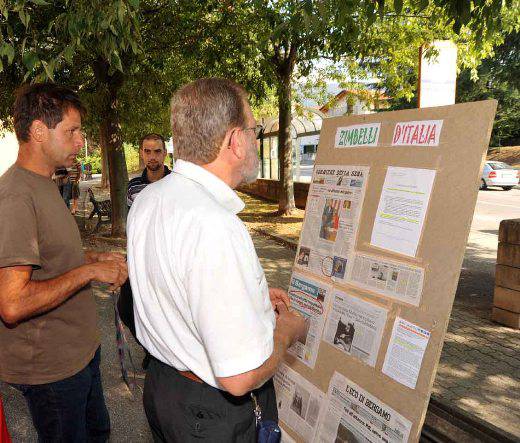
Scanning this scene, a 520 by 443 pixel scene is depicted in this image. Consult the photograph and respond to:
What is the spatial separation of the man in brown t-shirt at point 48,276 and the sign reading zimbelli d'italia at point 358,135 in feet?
4.11

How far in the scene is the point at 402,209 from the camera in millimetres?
1979

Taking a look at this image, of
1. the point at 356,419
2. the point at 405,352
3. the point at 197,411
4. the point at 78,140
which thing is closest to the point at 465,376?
the point at 356,419

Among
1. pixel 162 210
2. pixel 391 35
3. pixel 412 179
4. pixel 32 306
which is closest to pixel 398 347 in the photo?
pixel 412 179

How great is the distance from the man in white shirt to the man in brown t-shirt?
42 centimetres

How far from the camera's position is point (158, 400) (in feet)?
5.22

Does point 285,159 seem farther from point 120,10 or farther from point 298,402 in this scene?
point 298,402

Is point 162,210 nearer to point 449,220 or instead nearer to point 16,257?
point 16,257

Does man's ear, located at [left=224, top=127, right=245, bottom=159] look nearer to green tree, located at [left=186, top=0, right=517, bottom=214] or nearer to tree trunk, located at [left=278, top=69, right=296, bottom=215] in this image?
green tree, located at [left=186, top=0, right=517, bottom=214]

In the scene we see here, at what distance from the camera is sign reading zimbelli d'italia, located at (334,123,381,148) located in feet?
7.25

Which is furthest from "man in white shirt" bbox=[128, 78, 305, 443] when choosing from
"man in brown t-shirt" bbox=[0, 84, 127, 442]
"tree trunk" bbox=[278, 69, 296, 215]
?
"tree trunk" bbox=[278, 69, 296, 215]

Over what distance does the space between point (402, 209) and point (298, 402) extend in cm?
116

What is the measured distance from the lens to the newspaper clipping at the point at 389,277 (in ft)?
6.13

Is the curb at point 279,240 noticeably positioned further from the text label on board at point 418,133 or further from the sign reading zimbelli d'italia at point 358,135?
the text label on board at point 418,133

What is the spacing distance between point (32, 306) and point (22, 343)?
10.9 inches
